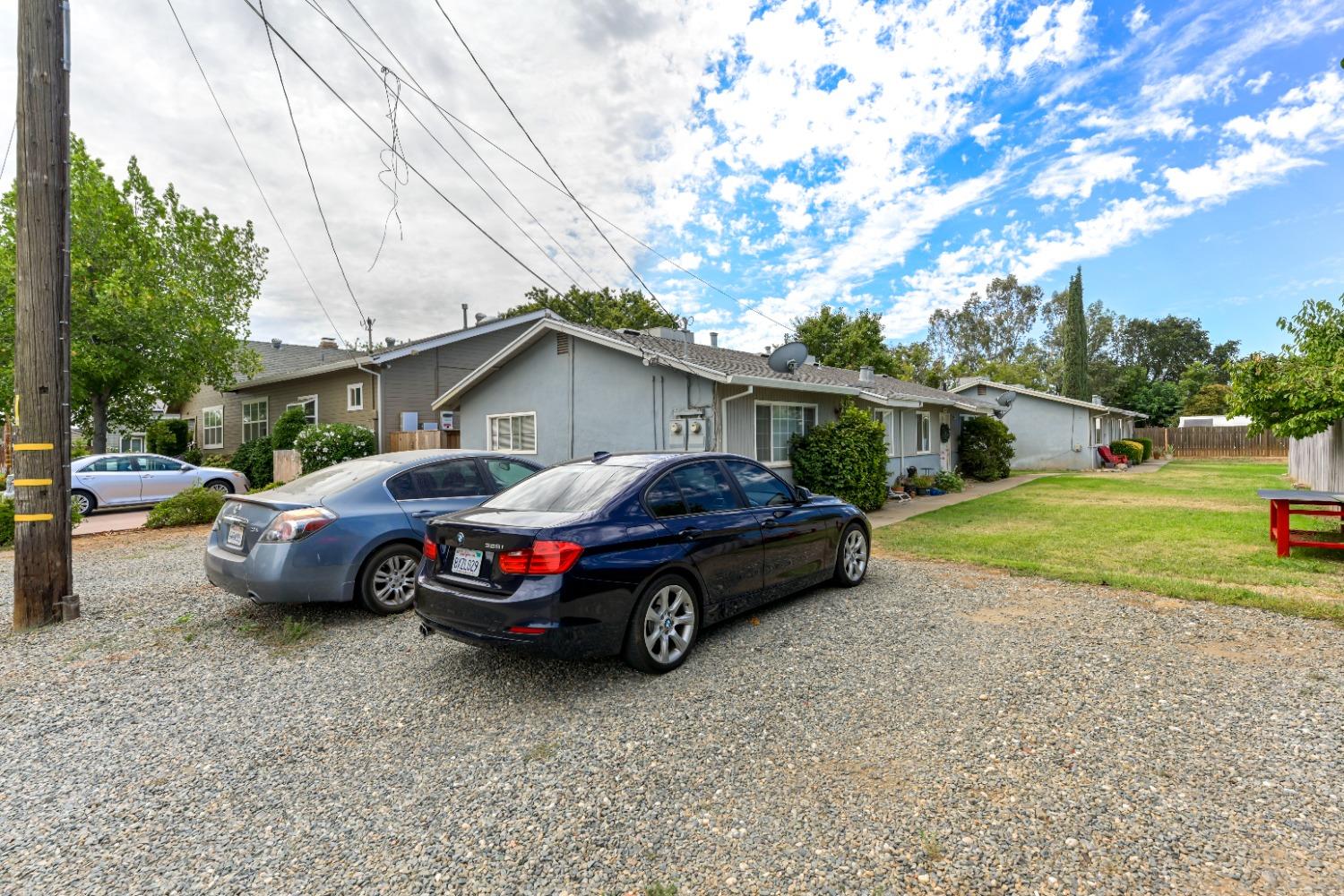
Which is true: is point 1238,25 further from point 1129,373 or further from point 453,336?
point 1129,373

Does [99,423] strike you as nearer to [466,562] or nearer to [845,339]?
[466,562]

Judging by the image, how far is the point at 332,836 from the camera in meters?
2.40

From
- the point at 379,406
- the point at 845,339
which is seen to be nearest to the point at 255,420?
the point at 379,406

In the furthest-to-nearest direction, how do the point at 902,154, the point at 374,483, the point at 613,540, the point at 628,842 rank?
1. the point at 902,154
2. the point at 374,483
3. the point at 613,540
4. the point at 628,842

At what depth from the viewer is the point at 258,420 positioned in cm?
2095

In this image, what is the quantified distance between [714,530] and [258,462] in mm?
18584

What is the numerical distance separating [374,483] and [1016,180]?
61.3 ft

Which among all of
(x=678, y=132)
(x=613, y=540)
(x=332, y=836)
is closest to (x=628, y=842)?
(x=332, y=836)

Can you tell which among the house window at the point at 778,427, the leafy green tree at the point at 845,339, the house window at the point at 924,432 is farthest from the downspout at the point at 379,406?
the leafy green tree at the point at 845,339

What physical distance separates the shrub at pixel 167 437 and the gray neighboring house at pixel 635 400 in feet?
48.2

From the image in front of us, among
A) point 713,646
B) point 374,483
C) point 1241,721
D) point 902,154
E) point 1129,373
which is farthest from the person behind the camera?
point 1129,373

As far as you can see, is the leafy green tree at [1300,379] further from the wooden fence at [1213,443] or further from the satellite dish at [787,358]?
the wooden fence at [1213,443]

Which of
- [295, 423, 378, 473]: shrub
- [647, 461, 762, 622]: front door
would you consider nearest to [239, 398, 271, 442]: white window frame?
[295, 423, 378, 473]: shrub

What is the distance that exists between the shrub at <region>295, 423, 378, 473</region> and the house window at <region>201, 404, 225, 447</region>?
10015 mm
